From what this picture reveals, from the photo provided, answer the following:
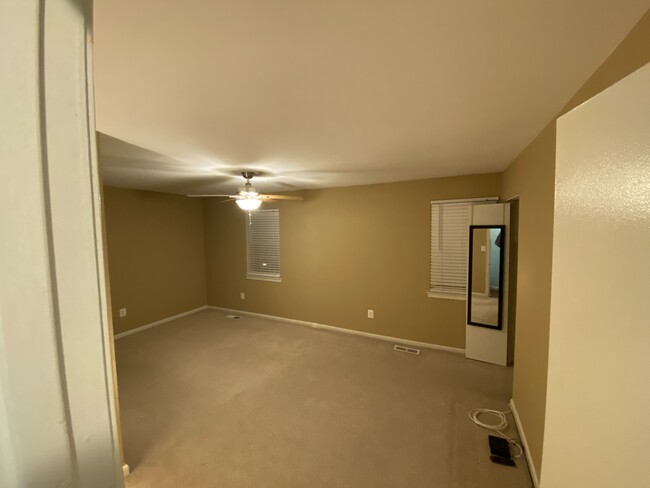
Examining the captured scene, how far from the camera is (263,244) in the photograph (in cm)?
503

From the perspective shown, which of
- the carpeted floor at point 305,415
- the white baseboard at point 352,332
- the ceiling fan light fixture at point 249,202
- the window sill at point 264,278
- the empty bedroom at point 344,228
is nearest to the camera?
the empty bedroom at point 344,228

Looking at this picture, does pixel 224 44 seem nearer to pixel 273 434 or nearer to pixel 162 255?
pixel 273 434

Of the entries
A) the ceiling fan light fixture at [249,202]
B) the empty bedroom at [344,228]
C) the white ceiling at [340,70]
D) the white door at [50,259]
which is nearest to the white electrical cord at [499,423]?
the empty bedroom at [344,228]

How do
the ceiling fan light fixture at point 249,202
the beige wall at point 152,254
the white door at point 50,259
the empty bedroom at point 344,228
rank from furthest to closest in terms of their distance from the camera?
the beige wall at point 152,254, the ceiling fan light fixture at point 249,202, the empty bedroom at point 344,228, the white door at point 50,259

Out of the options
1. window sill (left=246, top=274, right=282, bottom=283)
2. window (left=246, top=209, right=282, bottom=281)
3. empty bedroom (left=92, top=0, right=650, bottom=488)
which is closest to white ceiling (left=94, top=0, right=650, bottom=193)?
empty bedroom (left=92, top=0, right=650, bottom=488)

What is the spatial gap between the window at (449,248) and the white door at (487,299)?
224 mm

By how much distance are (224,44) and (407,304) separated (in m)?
3.59

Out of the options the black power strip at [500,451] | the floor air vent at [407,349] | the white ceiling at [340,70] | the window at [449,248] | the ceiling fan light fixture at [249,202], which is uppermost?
the white ceiling at [340,70]

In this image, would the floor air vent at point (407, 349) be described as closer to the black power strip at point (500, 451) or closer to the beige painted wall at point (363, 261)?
the beige painted wall at point (363, 261)

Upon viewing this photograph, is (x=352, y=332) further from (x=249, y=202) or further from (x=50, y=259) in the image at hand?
(x=50, y=259)

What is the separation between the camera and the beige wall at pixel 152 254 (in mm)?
4078

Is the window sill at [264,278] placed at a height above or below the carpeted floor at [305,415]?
above

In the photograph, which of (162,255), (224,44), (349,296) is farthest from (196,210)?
(224,44)

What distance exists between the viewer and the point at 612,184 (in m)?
0.67
